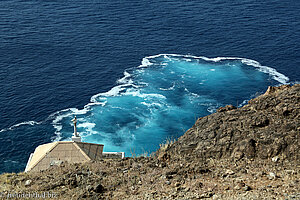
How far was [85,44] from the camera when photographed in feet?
320

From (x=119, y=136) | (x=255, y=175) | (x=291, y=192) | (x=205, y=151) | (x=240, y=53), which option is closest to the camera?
(x=291, y=192)

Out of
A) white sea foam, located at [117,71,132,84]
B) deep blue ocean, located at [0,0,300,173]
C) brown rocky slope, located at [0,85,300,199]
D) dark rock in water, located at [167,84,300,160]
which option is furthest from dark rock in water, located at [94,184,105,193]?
white sea foam, located at [117,71,132,84]

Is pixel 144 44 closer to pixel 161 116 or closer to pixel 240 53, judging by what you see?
pixel 240 53

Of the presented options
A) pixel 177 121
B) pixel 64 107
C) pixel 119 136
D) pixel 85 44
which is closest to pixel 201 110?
pixel 177 121

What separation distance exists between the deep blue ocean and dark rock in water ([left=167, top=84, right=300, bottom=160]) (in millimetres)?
39915

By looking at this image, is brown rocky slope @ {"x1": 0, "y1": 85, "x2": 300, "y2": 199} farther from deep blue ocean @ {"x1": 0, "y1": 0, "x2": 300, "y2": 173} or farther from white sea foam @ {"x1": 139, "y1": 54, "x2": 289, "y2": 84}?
white sea foam @ {"x1": 139, "y1": 54, "x2": 289, "y2": 84}

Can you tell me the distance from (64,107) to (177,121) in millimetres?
22786

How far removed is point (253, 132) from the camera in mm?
19359

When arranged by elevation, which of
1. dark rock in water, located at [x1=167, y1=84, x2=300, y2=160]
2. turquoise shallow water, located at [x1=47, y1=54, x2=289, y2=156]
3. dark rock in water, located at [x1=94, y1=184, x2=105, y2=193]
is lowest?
turquoise shallow water, located at [x1=47, y1=54, x2=289, y2=156]

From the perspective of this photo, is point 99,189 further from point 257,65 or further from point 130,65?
point 257,65

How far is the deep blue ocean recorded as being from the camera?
2680 inches

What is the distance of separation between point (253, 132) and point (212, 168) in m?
3.06

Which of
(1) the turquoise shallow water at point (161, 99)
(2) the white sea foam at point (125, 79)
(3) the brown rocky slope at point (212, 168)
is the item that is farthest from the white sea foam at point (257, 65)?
(3) the brown rocky slope at point (212, 168)

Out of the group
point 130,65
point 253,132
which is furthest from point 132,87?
point 253,132
